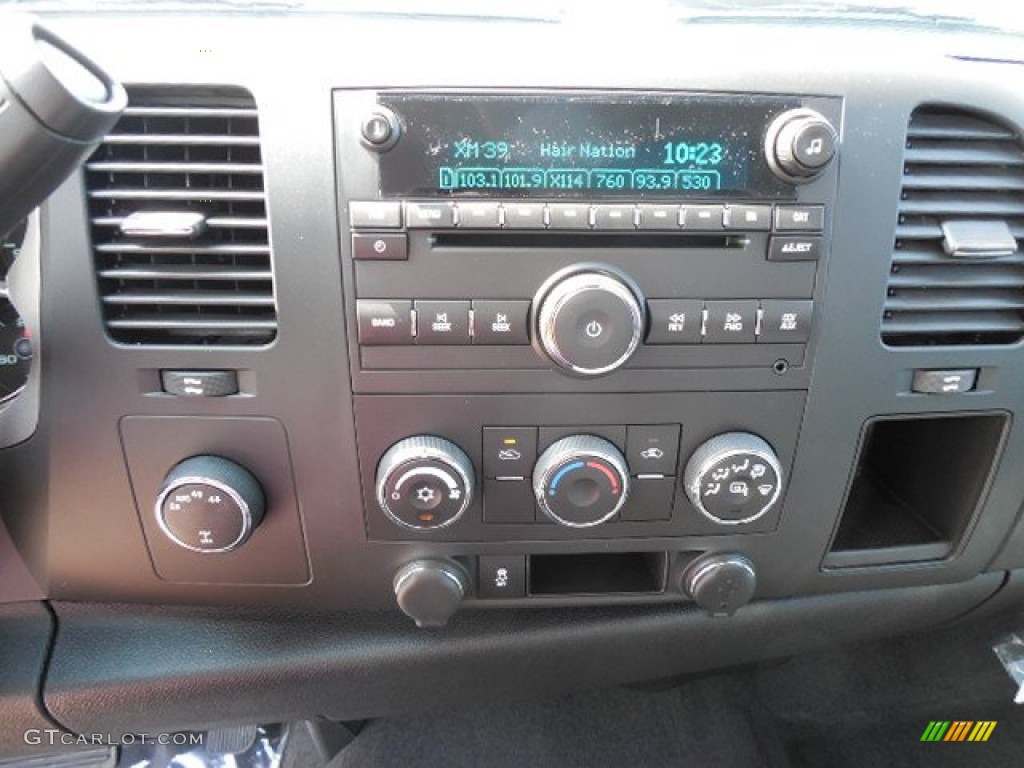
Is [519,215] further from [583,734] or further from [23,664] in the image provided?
Answer: [583,734]

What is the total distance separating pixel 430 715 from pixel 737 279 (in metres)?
1.06

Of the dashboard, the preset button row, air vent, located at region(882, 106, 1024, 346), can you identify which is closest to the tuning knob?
the dashboard

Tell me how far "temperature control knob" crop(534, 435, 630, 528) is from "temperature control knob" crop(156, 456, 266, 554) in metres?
0.30

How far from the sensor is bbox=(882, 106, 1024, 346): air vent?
2.75ft

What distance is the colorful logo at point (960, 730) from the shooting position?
4.80 feet

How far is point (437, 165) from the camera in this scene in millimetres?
756

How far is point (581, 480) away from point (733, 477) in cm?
16

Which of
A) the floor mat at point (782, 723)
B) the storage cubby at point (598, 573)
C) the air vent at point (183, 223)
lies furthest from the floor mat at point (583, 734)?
the air vent at point (183, 223)

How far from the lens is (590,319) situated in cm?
76

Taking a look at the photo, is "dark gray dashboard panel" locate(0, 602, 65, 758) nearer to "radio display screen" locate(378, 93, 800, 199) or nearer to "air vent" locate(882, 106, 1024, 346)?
"radio display screen" locate(378, 93, 800, 199)

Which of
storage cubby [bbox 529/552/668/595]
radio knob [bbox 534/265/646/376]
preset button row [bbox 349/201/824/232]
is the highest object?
preset button row [bbox 349/201/824/232]

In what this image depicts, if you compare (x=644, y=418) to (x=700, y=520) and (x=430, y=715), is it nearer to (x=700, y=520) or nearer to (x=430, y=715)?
(x=700, y=520)

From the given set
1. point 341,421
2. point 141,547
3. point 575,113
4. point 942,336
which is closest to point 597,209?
point 575,113

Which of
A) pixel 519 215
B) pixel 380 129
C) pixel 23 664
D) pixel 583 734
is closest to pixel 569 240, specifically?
pixel 519 215
